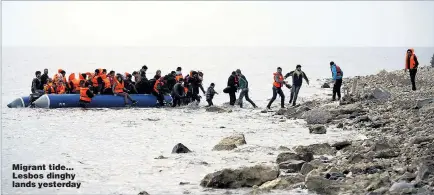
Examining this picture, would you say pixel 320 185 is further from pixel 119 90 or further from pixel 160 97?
pixel 119 90

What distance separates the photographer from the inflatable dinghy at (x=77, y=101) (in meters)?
22.1

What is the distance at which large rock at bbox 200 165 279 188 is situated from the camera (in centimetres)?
1009

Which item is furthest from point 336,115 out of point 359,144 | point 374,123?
point 359,144

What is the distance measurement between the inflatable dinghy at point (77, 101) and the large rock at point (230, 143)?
917 centimetres

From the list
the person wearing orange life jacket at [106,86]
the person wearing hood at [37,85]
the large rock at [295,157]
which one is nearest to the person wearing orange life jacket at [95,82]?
the person wearing orange life jacket at [106,86]

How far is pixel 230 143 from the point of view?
13883 millimetres

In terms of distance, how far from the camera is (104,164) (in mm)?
12375

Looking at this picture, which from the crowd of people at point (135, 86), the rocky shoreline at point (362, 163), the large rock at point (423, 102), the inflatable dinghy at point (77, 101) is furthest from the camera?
the crowd of people at point (135, 86)

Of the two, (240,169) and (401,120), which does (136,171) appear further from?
(401,120)

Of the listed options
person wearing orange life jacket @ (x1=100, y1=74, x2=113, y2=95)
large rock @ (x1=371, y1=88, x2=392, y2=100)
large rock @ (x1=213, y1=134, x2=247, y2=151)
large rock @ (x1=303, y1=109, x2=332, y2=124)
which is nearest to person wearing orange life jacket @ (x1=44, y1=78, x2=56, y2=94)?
person wearing orange life jacket @ (x1=100, y1=74, x2=113, y2=95)

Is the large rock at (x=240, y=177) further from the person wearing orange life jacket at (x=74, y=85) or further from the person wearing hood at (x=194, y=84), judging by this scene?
the person wearing orange life jacket at (x=74, y=85)

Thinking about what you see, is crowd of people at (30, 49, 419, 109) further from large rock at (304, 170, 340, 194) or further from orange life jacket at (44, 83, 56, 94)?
large rock at (304, 170, 340, 194)

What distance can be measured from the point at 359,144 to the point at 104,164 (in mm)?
5664

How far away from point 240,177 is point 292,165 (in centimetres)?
135
